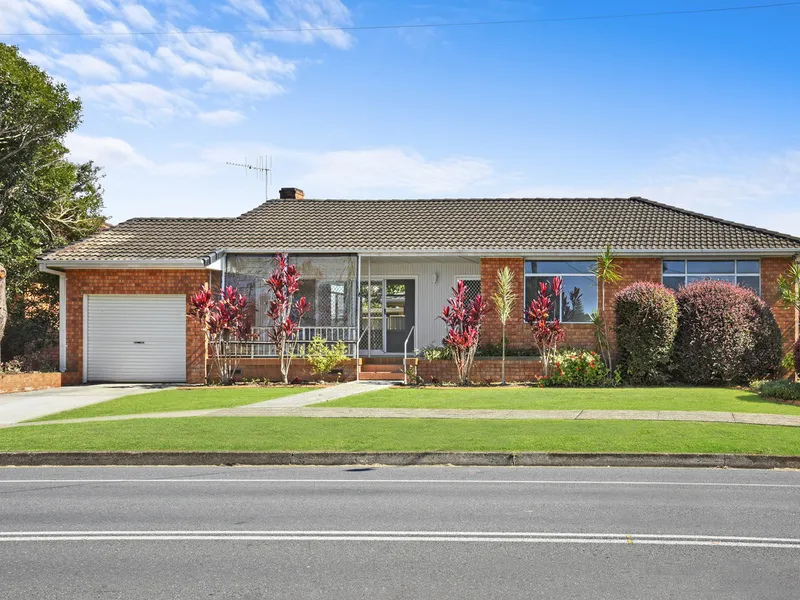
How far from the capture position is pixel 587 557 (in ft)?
22.6

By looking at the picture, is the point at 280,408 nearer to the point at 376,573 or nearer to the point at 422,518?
the point at 422,518

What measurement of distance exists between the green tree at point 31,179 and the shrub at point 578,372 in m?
15.2

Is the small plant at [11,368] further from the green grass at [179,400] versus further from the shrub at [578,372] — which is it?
the shrub at [578,372]

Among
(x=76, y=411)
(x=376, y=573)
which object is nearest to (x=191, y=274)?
(x=76, y=411)

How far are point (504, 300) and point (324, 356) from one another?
497 cm

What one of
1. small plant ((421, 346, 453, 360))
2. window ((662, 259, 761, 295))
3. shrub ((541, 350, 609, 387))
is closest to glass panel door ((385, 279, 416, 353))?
small plant ((421, 346, 453, 360))

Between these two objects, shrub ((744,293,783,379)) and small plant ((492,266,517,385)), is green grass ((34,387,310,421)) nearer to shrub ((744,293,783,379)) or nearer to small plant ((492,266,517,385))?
small plant ((492,266,517,385))

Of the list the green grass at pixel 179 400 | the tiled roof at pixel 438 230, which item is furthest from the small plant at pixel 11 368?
the green grass at pixel 179 400

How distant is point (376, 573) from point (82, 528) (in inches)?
121

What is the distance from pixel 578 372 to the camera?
2200 centimetres

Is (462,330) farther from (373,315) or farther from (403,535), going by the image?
(403,535)

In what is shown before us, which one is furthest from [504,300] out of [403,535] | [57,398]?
[403,535]

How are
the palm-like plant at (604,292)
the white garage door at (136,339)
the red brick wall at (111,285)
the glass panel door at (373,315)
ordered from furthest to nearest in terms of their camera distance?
the glass panel door at (373,315) → the white garage door at (136,339) → the red brick wall at (111,285) → the palm-like plant at (604,292)

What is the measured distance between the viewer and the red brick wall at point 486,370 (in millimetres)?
23062
